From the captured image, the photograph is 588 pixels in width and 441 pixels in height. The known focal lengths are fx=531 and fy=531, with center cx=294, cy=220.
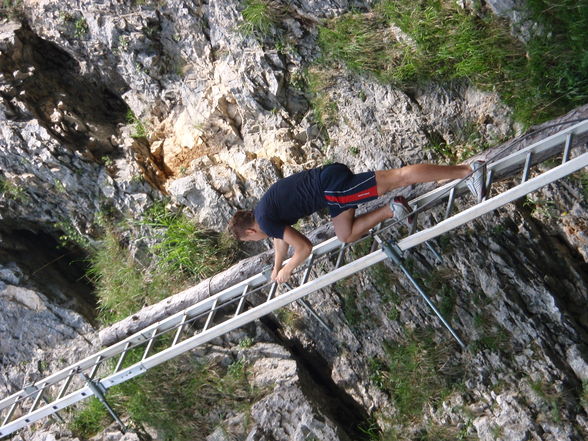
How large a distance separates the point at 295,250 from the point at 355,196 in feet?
2.49

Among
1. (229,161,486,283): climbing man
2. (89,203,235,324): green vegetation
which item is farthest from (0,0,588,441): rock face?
(229,161,486,283): climbing man

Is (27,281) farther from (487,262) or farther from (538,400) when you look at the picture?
(538,400)

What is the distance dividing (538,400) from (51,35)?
22.8 ft

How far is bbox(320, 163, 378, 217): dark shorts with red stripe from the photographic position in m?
4.35

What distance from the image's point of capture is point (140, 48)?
6.56m

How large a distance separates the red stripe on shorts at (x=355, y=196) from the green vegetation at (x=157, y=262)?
2.24 metres

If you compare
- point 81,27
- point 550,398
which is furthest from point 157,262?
point 550,398

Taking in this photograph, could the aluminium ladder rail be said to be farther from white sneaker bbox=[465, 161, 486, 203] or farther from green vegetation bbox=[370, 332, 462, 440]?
green vegetation bbox=[370, 332, 462, 440]

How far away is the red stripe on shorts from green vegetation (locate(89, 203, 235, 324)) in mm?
2240

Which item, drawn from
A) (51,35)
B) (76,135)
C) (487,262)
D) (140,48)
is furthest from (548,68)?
(51,35)

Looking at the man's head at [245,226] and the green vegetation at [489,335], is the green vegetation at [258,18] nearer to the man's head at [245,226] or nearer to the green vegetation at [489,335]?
the man's head at [245,226]

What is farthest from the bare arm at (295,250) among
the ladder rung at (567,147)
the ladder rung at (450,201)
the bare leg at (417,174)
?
the ladder rung at (567,147)

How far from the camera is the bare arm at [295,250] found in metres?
4.52

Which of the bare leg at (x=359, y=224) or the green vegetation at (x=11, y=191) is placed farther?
the green vegetation at (x=11, y=191)
